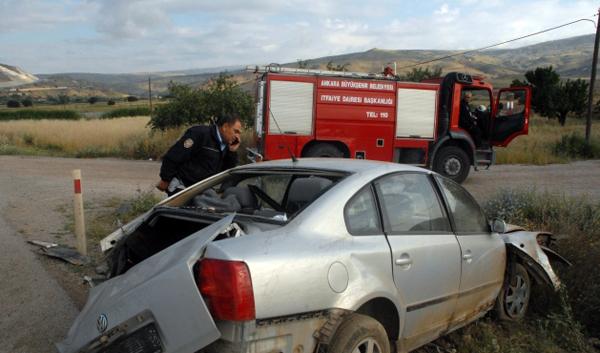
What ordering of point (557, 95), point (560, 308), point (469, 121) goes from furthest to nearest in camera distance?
point (557, 95) < point (469, 121) < point (560, 308)

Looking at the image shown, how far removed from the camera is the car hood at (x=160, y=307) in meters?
2.60

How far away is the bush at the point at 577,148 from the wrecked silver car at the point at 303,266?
21.0 meters

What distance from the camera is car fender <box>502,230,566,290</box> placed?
4641 millimetres

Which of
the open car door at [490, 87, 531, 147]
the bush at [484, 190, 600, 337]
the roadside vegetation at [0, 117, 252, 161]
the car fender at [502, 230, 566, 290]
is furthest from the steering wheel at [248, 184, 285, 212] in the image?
the roadside vegetation at [0, 117, 252, 161]

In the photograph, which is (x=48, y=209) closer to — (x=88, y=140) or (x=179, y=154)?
(x=179, y=154)

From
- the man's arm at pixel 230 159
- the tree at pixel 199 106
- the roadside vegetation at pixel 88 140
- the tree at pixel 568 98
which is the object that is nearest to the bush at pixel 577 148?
the tree at pixel 199 106

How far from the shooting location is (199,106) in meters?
22.5

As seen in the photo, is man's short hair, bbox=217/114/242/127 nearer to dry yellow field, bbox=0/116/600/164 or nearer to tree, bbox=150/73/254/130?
dry yellow field, bbox=0/116/600/164

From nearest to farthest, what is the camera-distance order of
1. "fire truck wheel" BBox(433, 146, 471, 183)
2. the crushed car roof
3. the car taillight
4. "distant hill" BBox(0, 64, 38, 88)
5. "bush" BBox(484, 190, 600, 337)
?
the car taillight, the crushed car roof, "bush" BBox(484, 190, 600, 337), "fire truck wheel" BBox(433, 146, 471, 183), "distant hill" BBox(0, 64, 38, 88)

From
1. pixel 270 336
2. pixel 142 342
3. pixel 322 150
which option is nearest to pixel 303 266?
pixel 270 336

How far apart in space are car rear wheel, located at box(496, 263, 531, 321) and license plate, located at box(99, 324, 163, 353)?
3.13 meters

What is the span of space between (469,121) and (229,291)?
13.4 metres

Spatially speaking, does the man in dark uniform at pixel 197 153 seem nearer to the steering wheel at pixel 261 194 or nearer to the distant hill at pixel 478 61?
the steering wheel at pixel 261 194

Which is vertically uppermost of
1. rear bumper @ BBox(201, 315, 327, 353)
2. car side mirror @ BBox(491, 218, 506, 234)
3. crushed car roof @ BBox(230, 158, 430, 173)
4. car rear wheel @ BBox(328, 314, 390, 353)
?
crushed car roof @ BBox(230, 158, 430, 173)
